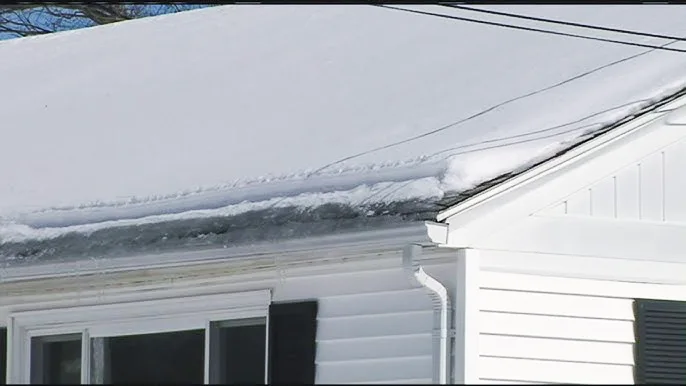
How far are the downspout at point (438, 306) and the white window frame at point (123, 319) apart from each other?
126 centimetres

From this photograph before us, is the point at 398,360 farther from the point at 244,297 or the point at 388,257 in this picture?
the point at 244,297

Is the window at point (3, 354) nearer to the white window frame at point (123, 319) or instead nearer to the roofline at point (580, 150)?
the white window frame at point (123, 319)

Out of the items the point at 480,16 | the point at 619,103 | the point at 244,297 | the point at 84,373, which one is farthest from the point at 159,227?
the point at 480,16

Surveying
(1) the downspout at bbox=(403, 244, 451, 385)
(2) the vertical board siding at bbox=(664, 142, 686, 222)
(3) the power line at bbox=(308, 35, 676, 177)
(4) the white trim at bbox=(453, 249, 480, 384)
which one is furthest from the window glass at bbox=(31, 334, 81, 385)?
(2) the vertical board siding at bbox=(664, 142, 686, 222)

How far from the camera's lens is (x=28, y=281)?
431 inches

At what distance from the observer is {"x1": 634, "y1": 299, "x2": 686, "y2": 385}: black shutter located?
9.80 meters

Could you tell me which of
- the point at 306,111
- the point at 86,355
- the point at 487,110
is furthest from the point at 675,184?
the point at 86,355

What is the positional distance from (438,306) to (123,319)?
2.45 m

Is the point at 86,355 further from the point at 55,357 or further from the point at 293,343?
the point at 293,343

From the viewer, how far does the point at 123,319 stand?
10930 mm

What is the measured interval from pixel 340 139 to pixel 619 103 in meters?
1.79

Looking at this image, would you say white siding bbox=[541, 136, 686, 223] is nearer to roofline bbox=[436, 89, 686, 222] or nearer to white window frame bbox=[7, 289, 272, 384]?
roofline bbox=[436, 89, 686, 222]

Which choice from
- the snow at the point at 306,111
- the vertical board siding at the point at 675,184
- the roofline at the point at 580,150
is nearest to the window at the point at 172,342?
the snow at the point at 306,111

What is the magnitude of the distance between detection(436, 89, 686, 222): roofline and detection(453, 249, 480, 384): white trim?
1.12 feet
